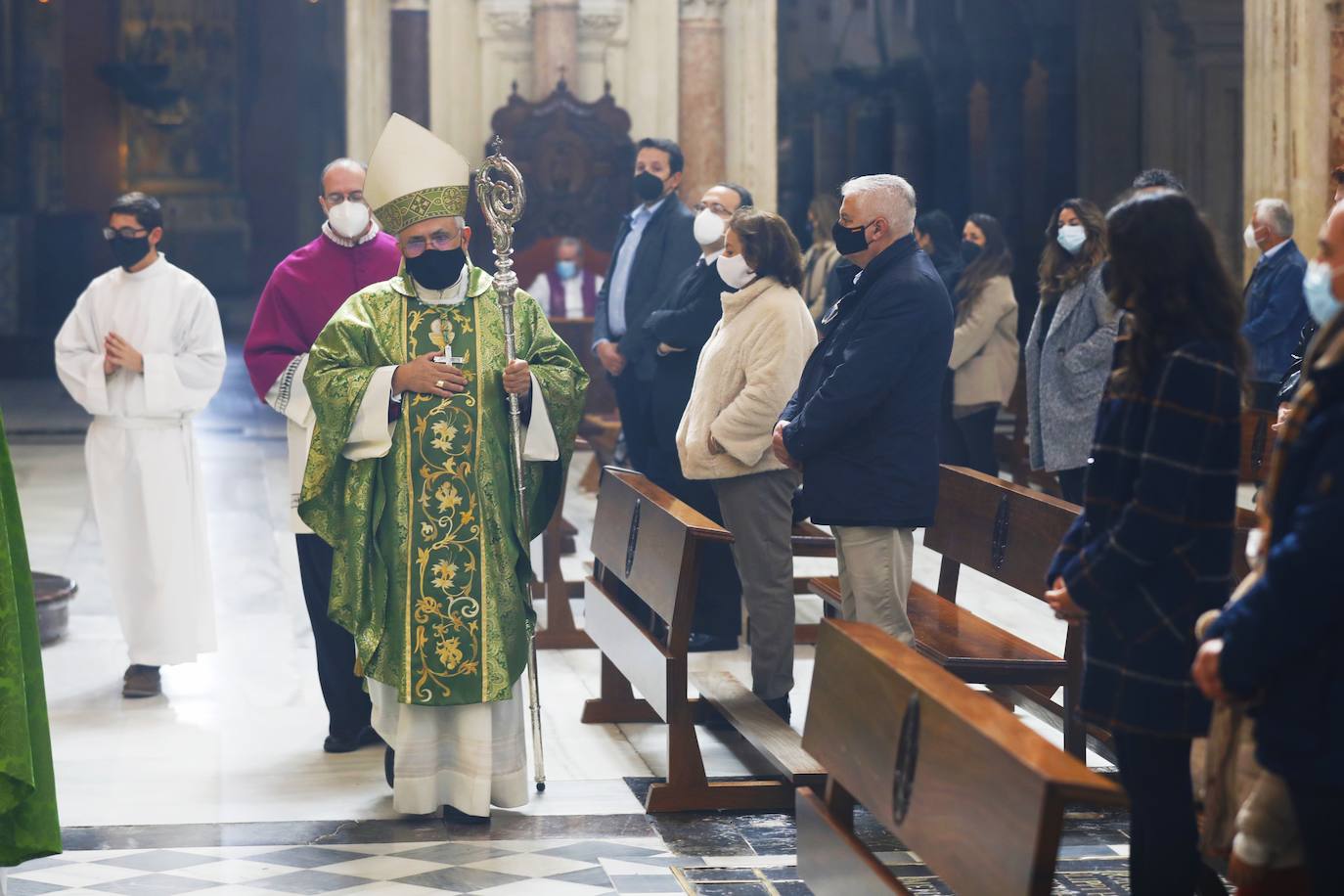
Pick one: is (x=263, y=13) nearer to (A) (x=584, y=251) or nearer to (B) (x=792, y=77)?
(B) (x=792, y=77)

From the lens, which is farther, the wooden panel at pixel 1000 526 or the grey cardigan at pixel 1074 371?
the grey cardigan at pixel 1074 371

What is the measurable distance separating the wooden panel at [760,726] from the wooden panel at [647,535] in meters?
0.37

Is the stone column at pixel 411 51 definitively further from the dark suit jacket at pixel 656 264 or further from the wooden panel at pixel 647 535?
the wooden panel at pixel 647 535

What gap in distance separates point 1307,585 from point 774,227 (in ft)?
11.2

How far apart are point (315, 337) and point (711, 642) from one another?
204 cm

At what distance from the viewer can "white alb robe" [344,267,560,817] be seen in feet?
16.3

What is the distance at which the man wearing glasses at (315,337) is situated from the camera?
5715 mm

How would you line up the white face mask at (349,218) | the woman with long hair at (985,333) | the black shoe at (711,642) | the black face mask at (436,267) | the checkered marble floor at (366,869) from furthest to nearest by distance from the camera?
the woman with long hair at (985,333) → the black shoe at (711,642) → the white face mask at (349,218) → the black face mask at (436,267) → the checkered marble floor at (366,869)

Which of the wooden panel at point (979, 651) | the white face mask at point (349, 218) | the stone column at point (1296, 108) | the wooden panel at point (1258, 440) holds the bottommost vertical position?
the wooden panel at point (979, 651)

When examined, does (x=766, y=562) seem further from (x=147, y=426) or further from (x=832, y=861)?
(x=832, y=861)

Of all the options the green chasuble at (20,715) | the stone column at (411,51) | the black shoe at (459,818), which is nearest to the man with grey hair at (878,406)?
the black shoe at (459,818)

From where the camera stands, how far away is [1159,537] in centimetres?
317

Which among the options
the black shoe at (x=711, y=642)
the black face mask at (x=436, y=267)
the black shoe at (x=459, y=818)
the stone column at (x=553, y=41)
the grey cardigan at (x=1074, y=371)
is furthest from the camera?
the stone column at (x=553, y=41)

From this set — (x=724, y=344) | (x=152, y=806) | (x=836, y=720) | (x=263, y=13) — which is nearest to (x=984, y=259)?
(x=724, y=344)
